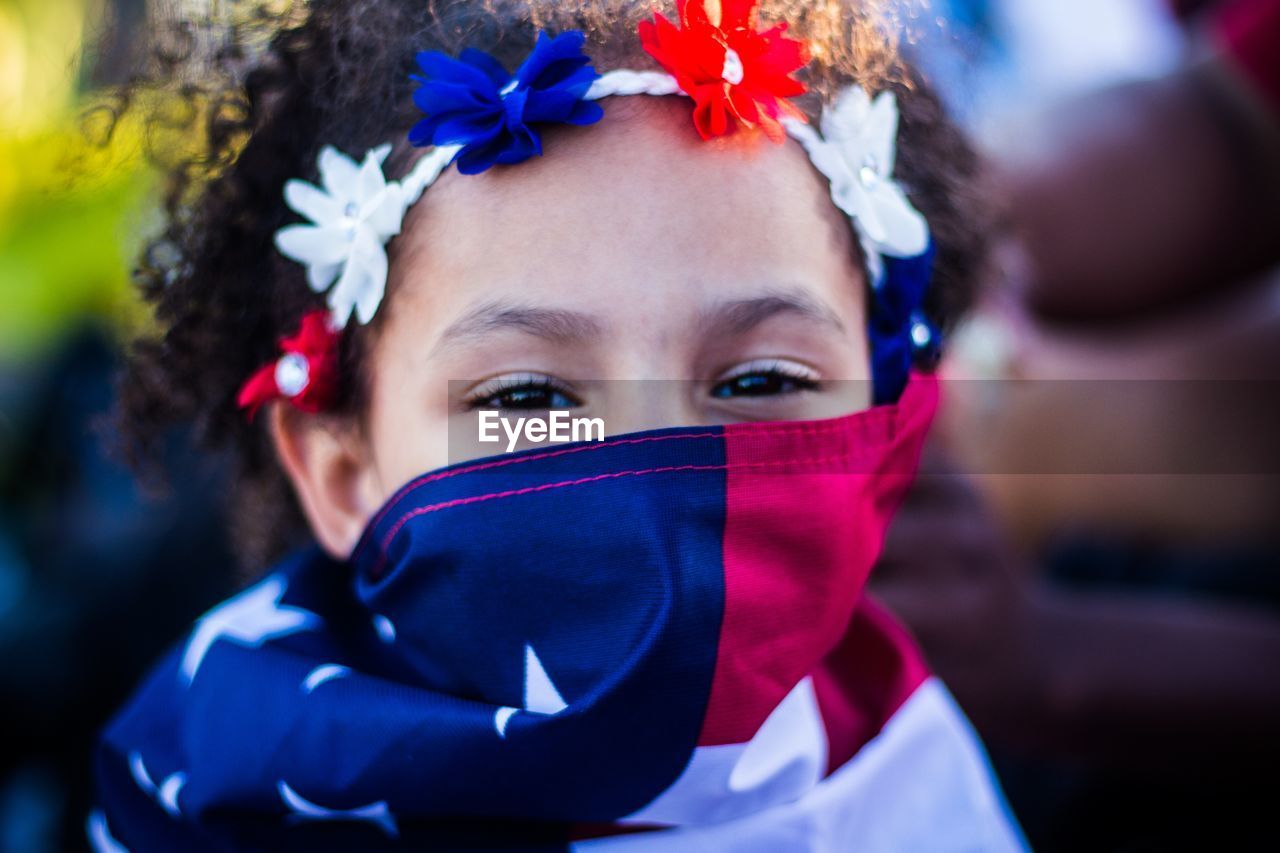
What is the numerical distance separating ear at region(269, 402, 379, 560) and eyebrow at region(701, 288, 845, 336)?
22.8 inches

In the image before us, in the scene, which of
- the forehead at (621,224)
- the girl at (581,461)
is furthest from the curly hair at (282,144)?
the forehead at (621,224)

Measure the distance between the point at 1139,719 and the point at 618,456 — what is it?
1658 mm

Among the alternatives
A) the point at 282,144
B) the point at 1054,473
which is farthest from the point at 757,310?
the point at 1054,473

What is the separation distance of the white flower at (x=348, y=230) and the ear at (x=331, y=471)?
0.61 ft

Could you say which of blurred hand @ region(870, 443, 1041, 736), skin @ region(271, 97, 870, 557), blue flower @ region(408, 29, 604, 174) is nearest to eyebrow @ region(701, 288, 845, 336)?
skin @ region(271, 97, 870, 557)

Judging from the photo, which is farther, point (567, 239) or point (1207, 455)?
point (1207, 455)

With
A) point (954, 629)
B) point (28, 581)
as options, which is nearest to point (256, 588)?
point (954, 629)

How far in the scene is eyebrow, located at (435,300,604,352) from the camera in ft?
3.97

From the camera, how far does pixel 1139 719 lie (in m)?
2.21

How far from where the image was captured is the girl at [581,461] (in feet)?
3.76

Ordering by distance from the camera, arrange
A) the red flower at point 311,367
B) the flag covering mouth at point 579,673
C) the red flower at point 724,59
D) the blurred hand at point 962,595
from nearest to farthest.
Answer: the flag covering mouth at point 579,673
the red flower at point 724,59
the red flower at point 311,367
the blurred hand at point 962,595

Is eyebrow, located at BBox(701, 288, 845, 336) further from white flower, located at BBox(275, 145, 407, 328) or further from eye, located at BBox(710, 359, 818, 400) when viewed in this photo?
white flower, located at BBox(275, 145, 407, 328)

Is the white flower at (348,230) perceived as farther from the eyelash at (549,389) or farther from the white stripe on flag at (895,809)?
the white stripe on flag at (895,809)

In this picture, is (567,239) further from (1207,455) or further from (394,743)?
(1207,455)
